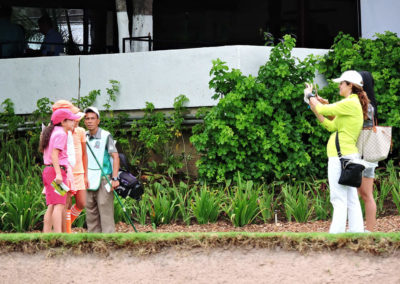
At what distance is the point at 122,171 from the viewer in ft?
26.1

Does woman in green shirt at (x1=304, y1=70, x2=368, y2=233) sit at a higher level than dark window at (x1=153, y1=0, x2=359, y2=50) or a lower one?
lower

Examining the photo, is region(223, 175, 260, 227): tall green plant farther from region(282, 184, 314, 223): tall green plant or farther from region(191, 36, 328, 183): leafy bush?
region(191, 36, 328, 183): leafy bush

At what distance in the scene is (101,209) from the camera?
25.5 ft

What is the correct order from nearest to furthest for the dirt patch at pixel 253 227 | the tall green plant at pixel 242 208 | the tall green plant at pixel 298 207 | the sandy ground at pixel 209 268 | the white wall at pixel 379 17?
the sandy ground at pixel 209 268 < the dirt patch at pixel 253 227 < the tall green plant at pixel 242 208 < the tall green plant at pixel 298 207 < the white wall at pixel 379 17

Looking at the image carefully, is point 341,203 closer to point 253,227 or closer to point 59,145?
point 253,227

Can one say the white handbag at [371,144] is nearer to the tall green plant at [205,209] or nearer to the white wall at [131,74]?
the tall green plant at [205,209]

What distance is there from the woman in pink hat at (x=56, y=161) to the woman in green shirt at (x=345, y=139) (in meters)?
2.43

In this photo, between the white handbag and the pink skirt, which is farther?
the pink skirt

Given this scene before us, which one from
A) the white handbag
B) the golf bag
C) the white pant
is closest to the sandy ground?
the white pant

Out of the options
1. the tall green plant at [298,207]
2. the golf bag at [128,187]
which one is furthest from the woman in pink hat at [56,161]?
the tall green plant at [298,207]

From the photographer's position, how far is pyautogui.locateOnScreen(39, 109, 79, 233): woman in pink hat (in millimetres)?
7250

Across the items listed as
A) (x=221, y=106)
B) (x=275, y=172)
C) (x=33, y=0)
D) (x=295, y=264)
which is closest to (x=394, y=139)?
(x=275, y=172)

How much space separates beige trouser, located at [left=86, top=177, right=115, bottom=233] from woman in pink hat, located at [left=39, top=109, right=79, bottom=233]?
479mm

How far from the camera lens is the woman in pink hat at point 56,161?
23.8ft
